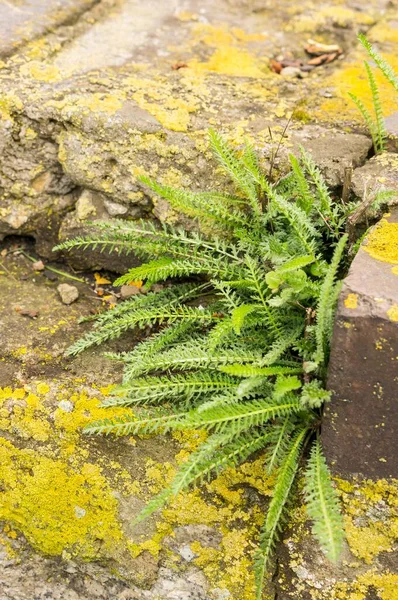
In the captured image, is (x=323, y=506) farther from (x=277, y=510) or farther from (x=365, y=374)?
(x=365, y=374)

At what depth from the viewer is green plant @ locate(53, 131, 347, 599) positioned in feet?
7.00

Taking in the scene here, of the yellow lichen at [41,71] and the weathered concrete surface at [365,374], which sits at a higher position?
the yellow lichen at [41,71]

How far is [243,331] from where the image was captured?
2.47 m

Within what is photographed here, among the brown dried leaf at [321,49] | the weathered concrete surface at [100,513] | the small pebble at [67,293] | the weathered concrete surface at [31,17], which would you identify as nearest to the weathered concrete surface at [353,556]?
the weathered concrete surface at [100,513]

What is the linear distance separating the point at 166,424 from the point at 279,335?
1.82 ft

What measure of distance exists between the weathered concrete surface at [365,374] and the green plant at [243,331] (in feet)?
0.27

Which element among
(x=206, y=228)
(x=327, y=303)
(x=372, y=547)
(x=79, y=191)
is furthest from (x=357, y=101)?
(x=372, y=547)

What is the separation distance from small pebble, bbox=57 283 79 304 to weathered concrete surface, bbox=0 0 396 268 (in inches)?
8.0

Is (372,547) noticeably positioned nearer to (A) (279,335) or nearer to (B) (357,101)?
(A) (279,335)

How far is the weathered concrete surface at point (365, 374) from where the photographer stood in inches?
79.8

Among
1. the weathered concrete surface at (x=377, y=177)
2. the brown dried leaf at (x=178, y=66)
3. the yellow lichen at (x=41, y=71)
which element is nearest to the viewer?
the weathered concrete surface at (x=377, y=177)

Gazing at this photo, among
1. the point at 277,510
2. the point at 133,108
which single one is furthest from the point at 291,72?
the point at 277,510

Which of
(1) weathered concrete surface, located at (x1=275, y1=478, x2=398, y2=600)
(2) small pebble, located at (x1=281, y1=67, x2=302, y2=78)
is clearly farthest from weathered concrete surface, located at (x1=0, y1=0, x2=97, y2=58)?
(1) weathered concrete surface, located at (x1=275, y1=478, x2=398, y2=600)

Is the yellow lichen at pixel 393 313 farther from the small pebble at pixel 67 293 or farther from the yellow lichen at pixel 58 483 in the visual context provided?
the small pebble at pixel 67 293
